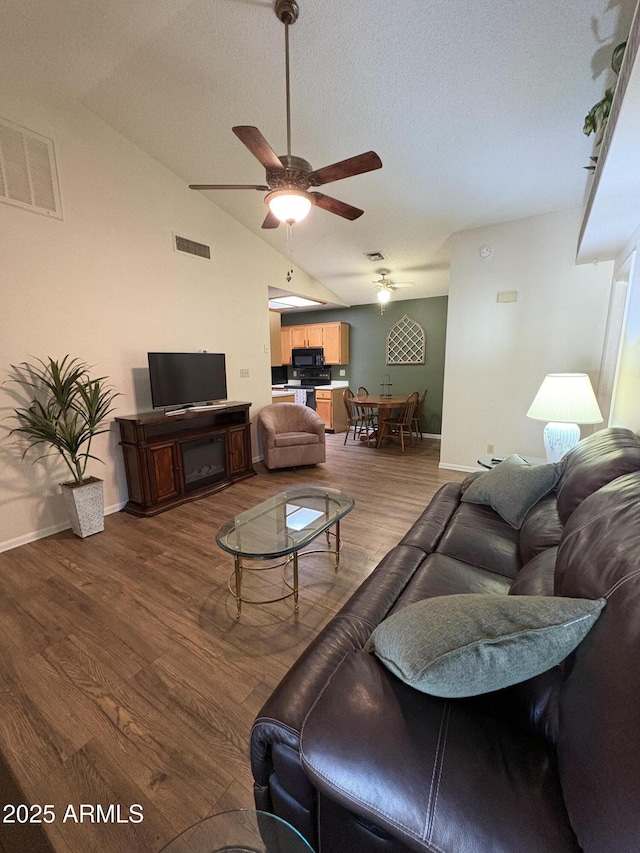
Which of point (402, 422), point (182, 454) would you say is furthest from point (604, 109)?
point (402, 422)

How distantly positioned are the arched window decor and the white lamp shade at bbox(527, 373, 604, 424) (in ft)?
12.3

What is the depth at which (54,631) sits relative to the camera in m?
1.82

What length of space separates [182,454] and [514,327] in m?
3.76

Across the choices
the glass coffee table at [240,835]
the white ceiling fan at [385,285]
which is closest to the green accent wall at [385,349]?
the white ceiling fan at [385,285]

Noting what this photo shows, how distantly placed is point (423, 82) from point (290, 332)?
17.6 feet

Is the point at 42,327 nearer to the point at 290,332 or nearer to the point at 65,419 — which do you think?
the point at 65,419

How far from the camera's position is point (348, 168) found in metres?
1.84

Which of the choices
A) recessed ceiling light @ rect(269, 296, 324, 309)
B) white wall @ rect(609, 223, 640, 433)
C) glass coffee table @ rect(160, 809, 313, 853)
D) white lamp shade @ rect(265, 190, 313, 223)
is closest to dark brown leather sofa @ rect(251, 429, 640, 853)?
glass coffee table @ rect(160, 809, 313, 853)

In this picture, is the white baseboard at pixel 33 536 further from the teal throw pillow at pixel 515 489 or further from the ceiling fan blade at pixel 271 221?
the teal throw pillow at pixel 515 489

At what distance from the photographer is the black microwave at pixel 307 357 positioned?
7.14 m

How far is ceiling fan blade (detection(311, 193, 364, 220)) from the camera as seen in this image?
2092 mm

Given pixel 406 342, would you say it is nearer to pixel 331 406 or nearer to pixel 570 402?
pixel 331 406

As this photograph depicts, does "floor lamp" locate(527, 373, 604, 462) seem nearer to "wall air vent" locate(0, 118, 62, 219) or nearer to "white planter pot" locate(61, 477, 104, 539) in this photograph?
"white planter pot" locate(61, 477, 104, 539)

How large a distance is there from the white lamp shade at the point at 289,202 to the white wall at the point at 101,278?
194 centimetres
